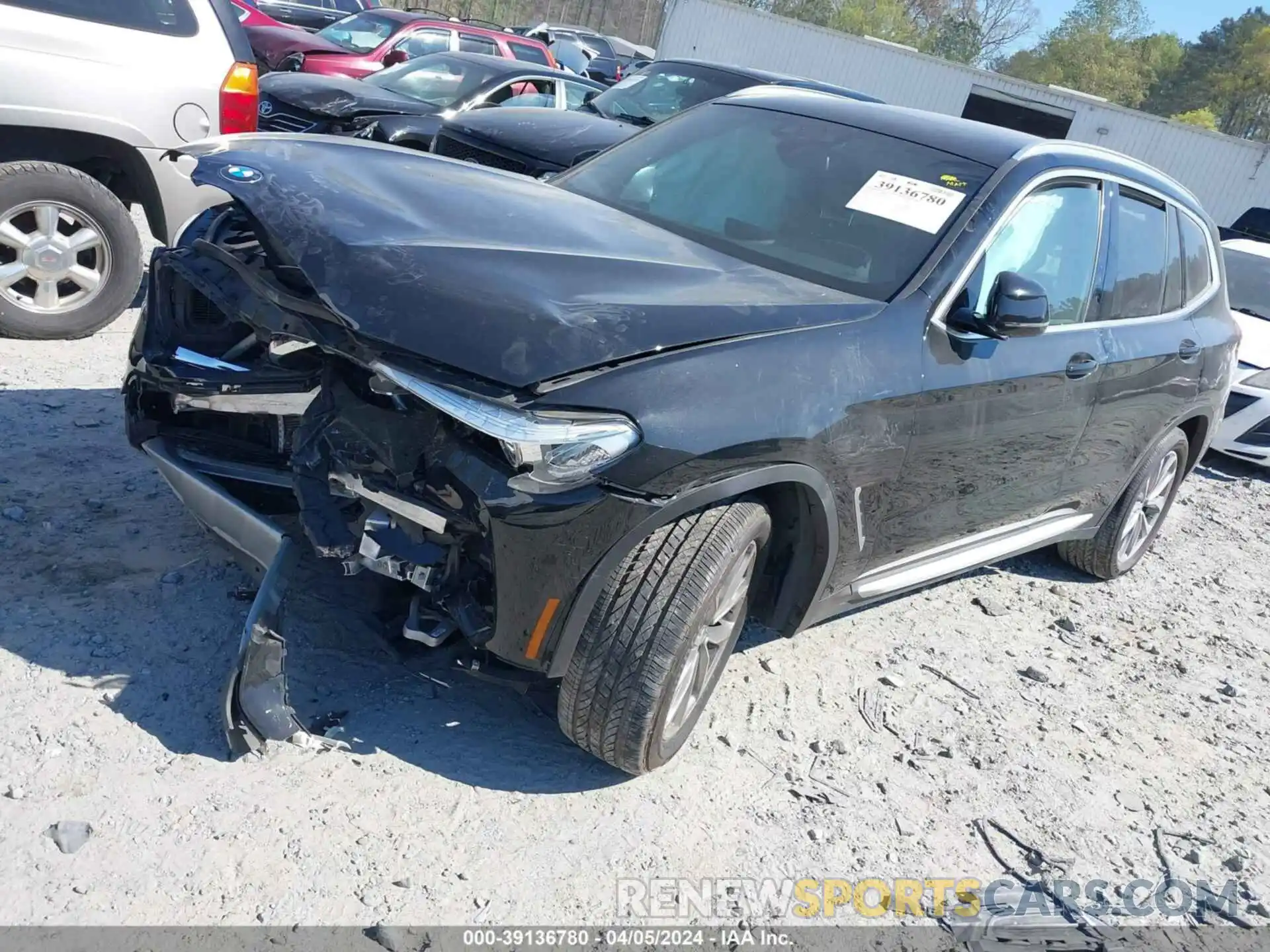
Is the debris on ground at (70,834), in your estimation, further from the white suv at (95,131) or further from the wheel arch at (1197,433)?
the wheel arch at (1197,433)

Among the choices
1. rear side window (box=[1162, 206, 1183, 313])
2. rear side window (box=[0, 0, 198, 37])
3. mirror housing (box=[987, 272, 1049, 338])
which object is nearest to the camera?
mirror housing (box=[987, 272, 1049, 338])

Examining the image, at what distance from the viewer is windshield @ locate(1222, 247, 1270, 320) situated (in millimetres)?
9102

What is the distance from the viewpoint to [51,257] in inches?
207

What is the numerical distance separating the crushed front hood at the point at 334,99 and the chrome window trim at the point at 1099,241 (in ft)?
19.8

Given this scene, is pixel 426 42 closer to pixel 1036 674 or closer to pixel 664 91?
pixel 664 91

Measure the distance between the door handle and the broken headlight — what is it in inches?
83.9

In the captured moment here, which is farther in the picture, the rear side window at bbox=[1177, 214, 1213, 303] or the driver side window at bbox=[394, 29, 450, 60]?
the driver side window at bbox=[394, 29, 450, 60]

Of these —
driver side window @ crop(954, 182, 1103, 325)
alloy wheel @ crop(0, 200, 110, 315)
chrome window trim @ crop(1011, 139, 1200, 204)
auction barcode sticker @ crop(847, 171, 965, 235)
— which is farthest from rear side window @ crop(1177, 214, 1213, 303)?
alloy wheel @ crop(0, 200, 110, 315)

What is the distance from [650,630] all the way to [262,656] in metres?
1.00

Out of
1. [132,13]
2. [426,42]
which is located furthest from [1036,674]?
[426,42]

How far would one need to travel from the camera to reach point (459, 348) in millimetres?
2660

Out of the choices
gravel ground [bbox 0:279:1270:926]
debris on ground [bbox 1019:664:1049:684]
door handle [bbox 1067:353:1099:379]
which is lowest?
debris on ground [bbox 1019:664:1049:684]

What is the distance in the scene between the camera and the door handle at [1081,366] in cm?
407

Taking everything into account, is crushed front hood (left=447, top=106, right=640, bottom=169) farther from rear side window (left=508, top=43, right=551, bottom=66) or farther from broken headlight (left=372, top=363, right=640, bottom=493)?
rear side window (left=508, top=43, right=551, bottom=66)
